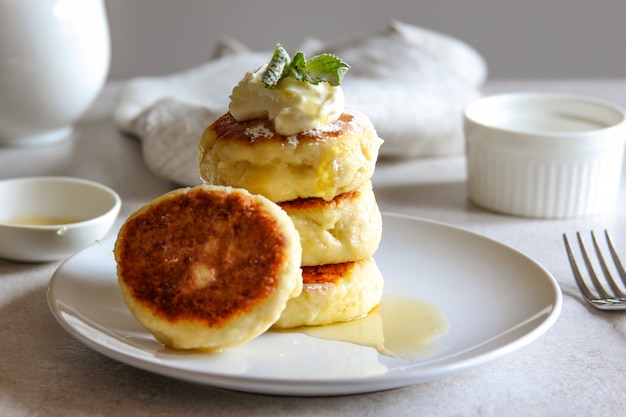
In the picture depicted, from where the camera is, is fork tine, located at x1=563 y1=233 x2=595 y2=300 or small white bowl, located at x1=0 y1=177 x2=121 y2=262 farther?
small white bowl, located at x1=0 y1=177 x2=121 y2=262

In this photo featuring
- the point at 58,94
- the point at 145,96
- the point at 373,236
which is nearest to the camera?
the point at 373,236

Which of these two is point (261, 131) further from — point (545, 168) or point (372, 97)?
point (372, 97)

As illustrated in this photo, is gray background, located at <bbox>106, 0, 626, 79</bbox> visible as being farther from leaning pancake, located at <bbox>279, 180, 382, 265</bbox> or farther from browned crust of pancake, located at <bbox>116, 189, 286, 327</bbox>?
browned crust of pancake, located at <bbox>116, 189, 286, 327</bbox>

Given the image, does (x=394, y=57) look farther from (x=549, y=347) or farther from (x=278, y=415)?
(x=278, y=415)

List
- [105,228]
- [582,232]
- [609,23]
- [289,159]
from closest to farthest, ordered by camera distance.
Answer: [289,159] → [105,228] → [582,232] → [609,23]

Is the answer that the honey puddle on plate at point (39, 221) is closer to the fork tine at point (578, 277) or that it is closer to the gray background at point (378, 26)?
the fork tine at point (578, 277)

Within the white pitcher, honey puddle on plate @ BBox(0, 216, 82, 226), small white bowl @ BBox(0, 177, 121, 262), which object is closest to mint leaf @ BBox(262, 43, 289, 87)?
small white bowl @ BBox(0, 177, 121, 262)

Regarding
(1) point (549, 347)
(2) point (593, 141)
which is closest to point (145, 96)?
(2) point (593, 141)

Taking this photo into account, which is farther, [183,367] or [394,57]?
[394,57]
